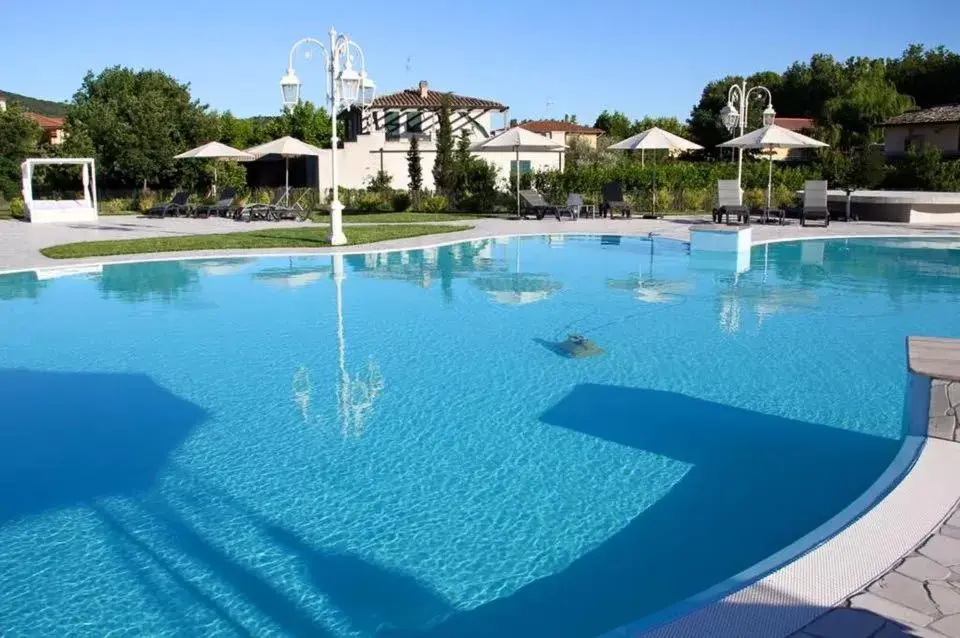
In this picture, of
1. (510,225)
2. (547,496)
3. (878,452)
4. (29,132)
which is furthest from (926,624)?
(29,132)

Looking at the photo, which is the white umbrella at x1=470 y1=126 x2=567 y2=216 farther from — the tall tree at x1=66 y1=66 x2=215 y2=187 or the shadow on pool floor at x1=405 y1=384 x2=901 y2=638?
the shadow on pool floor at x1=405 y1=384 x2=901 y2=638

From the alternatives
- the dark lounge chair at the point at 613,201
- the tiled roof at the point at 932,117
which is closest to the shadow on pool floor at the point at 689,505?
the dark lounge chair at the point at 613,201

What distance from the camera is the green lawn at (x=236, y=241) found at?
16.3 metres

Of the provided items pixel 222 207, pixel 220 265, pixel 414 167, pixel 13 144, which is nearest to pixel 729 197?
pixel 414 167

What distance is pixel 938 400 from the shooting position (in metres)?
4.90

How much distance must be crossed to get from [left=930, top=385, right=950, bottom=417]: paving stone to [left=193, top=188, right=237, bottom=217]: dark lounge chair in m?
23.6

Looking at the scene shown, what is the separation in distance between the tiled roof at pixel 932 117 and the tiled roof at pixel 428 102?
743 inches

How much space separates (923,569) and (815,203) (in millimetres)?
19628

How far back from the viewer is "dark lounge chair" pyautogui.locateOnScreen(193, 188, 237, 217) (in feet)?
85.7

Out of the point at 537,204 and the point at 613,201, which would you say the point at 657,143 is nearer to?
the point at 613,201

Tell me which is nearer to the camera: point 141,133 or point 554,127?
point 141,133

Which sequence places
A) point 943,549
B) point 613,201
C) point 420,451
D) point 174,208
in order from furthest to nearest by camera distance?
point 174,208 → point 613,201 → point 420,451 → point 943,549

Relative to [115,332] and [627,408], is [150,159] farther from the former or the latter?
[627,408]

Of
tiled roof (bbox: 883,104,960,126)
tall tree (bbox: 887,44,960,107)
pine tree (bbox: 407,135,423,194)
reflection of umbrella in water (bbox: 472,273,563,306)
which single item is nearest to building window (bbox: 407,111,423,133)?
pine tree (bbox: 407,135,423,194)
